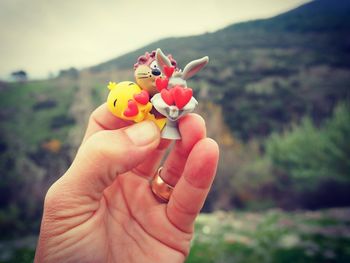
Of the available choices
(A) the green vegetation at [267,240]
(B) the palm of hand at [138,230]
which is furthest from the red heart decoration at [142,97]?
(A) the green vegetation at [267,240]

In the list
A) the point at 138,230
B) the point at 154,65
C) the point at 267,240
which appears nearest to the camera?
the point at 154,65

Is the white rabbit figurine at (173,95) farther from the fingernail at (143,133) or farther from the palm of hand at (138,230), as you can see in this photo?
the palm of hand at (138,230)

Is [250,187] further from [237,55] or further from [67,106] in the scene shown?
[67,106]

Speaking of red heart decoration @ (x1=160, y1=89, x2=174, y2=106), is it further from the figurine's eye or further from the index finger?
the index finger

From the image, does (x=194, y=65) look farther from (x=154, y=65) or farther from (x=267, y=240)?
(x=267, y=240)

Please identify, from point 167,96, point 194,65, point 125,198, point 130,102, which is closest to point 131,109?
point 130,102

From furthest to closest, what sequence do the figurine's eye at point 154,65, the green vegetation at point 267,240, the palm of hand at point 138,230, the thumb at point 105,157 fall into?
the green vegetation at point 267,240
the palm of hand at point 138,230
the figurine's eye at point 154,65
the thumb at point 105,157

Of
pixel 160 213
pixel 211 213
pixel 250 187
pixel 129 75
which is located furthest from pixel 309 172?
pixel 160 213
